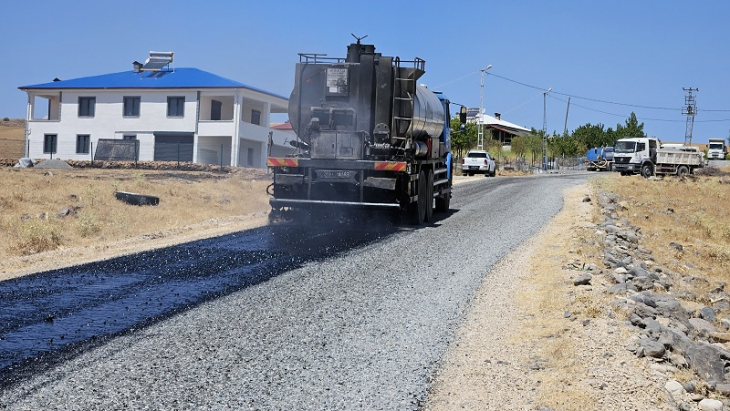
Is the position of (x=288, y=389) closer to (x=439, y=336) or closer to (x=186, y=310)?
(x=439, y=336)

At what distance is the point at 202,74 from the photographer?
184ft

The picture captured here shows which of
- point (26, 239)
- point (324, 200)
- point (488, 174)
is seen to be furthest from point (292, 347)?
point (488, 174)

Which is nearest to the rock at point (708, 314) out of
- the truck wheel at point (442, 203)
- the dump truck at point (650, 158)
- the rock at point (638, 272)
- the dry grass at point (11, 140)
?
the rock at point (638, 272)

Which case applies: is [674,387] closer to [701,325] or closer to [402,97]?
[701,325]

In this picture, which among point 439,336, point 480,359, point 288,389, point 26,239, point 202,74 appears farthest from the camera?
point 202,74

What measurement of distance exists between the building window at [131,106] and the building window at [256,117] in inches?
317

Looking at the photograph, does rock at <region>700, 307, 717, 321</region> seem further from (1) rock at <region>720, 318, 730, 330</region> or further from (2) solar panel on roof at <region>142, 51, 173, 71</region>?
(2) solar panel on roof at <region>142, 51, 173, 71</region>

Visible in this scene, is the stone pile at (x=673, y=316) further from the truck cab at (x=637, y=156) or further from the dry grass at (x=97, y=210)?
the truck cab at (x=637, y=156)

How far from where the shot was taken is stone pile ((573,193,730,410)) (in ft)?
23.3

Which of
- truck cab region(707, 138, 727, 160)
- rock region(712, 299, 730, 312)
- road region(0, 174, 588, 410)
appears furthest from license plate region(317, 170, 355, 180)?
truck cab region(707, 138, 727, 160)

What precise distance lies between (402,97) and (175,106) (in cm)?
3722

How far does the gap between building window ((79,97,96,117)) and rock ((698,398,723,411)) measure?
52.7 meters

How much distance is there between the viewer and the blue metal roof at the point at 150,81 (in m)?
52.3

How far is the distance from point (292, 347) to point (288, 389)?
119 cm
